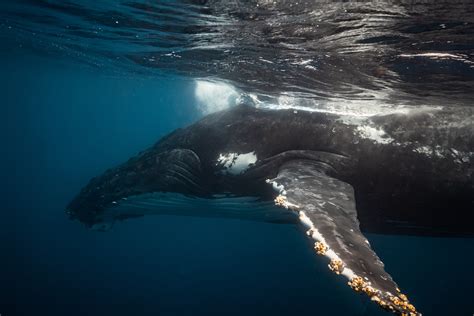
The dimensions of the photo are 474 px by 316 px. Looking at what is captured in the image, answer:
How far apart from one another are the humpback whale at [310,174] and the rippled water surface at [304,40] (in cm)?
150

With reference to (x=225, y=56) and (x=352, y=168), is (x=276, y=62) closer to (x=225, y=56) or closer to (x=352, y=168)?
(x=225, y=56)

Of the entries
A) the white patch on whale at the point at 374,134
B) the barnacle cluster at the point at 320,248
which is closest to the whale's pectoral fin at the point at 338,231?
the barnacle cluster at the point at 320,248

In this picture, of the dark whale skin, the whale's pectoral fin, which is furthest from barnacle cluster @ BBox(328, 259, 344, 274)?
the dark whale skin

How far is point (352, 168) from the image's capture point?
21.4 feet

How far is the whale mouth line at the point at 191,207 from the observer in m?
7.62

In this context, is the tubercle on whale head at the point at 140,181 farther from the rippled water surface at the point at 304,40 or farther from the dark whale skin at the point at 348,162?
the rippled water surface at the point at 304,40

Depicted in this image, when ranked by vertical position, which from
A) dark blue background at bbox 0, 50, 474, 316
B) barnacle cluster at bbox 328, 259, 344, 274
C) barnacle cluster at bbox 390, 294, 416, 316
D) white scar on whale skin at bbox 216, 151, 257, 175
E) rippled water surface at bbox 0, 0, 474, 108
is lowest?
dark blue background at bbox 0, 50, 474, 316

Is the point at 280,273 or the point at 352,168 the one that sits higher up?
the point at 352,168

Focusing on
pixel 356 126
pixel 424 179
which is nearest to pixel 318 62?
pixel 356 126

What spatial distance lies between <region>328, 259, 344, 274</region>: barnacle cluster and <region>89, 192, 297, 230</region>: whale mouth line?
3891 millimetres

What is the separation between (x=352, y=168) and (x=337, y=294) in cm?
2489

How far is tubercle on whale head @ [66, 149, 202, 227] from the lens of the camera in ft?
25.1

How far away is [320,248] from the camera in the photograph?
3629 millimetres

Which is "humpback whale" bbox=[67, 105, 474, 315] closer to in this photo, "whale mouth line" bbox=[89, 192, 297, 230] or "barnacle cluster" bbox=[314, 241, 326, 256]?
"whale mouth line" bbox=[89, 192, 297, 230]
